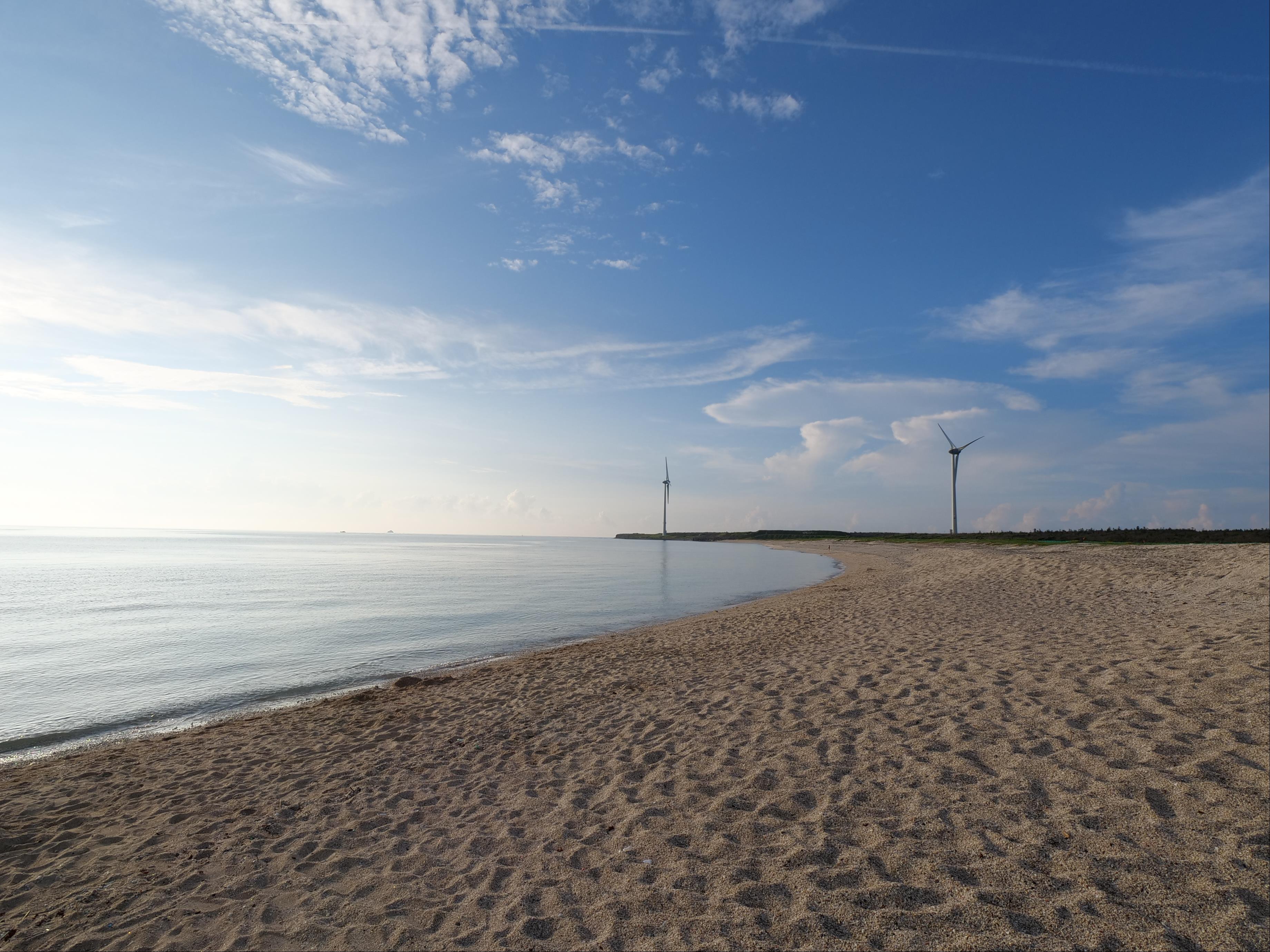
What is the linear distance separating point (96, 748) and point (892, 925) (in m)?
12.9

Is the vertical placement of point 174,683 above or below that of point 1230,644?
below

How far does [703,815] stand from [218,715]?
11269 millimetres

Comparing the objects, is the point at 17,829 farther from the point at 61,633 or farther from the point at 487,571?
the point at 487,571

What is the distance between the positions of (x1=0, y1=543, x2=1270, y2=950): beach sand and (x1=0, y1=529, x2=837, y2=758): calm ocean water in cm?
323

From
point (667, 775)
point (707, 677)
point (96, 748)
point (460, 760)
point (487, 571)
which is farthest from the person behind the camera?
point (487, 571)

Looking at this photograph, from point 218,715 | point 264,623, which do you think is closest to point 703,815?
point 218,715

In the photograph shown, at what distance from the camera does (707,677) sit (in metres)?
13.1

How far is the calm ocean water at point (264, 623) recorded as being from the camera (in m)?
14.0

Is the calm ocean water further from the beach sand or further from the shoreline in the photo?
the beach sand

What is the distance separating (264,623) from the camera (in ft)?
81.7

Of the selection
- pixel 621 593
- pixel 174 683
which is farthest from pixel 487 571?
pixel 174 683

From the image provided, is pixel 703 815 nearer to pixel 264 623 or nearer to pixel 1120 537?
pixel 264 623

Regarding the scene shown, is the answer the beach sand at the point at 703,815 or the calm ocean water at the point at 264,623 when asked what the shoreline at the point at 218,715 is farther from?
the beach sand at the point at 703,815

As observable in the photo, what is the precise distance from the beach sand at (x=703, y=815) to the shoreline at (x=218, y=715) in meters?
0.58
